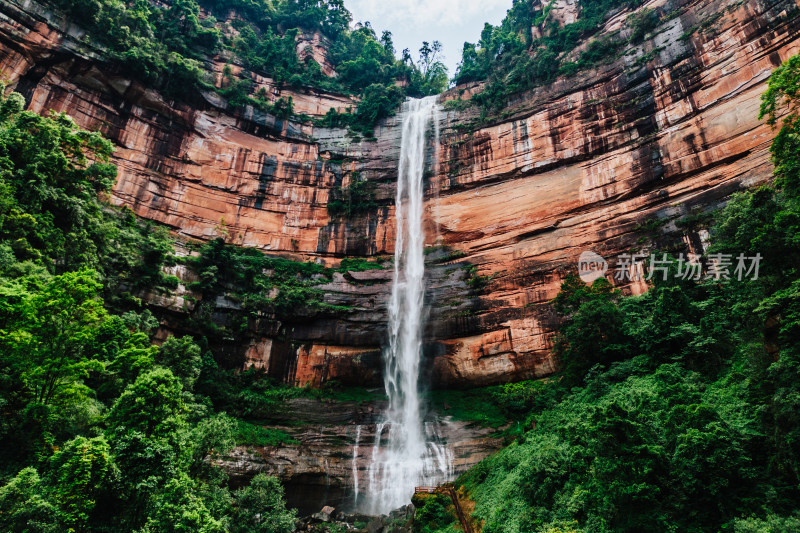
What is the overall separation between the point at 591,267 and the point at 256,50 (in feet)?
86.0

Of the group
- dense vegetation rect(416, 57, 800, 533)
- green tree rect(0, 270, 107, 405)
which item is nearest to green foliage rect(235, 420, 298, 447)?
dense vegetation rect(416, 57, 800, 533)

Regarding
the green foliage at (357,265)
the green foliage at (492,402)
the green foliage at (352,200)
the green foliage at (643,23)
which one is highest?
the green foliage at (643,23)

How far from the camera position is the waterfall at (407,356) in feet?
58.6

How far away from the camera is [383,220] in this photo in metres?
26.7

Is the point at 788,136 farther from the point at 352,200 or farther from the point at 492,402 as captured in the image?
the point at 352,200

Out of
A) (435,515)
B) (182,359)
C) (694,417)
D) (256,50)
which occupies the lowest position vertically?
(435,515)

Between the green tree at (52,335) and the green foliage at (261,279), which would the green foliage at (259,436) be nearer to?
the green foliage at (261,279)

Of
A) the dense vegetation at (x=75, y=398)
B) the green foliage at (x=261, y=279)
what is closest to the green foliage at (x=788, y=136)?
the dense vegetation at (x=75, y=398)

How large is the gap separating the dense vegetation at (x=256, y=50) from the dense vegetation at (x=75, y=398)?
9447 millimetres

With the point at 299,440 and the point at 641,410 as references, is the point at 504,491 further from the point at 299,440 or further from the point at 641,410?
the point at 299,440

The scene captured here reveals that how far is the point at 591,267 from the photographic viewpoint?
20.0m

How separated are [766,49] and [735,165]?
500 cm

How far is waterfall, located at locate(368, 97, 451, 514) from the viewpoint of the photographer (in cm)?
1786

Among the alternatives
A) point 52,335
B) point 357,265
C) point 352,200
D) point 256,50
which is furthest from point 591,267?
point 256,50
